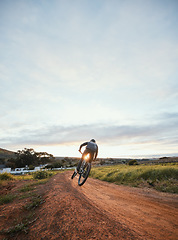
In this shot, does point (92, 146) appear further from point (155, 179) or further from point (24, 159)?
point (24, 159)

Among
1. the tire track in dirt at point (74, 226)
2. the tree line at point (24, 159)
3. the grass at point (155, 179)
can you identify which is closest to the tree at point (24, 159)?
the tree line at point (24, 159)

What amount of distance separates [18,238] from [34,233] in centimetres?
51

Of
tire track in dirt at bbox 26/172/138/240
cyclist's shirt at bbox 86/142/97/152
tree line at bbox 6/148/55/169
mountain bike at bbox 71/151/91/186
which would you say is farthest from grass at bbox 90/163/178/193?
tree line at bbox 6/148/55/169

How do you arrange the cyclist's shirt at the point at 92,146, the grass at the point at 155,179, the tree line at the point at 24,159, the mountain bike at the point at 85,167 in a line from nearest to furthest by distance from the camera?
the cyclist's shirt at the point at 92,146 → the mountain bike at the point at 85,167 → the grass at the point at 155,179 → the tree line at the point at 24,159

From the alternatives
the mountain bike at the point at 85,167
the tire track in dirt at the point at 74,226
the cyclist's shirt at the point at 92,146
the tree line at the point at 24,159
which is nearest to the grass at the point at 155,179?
the mountain bike at the point at 85,167

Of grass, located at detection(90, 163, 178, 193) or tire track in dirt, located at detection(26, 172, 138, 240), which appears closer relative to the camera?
tire track in dirt, located at detection(26, 172, 138, 240)

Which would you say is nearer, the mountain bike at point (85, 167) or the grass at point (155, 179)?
the mountain bike at point (85, 167)

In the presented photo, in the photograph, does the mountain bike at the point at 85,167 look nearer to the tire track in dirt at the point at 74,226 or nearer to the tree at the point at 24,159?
the tire track in dirt at the point at 74,226

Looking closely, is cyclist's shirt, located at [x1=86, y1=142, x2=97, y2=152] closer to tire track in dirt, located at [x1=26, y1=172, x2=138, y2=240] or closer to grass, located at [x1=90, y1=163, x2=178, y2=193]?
tire track in dirt, located at [x1=26, y1=172, x2=138, y2=240]

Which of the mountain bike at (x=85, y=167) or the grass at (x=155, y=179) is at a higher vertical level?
the mountain bike at (x=85, y=167)

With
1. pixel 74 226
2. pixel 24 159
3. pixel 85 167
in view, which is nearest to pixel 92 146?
pixel 85 167

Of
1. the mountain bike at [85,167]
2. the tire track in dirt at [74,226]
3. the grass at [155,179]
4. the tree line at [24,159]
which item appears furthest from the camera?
the tree line at [24,159]

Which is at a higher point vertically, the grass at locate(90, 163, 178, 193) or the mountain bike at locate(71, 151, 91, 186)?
the mountain bike at locate(71, 151, 91, 186)

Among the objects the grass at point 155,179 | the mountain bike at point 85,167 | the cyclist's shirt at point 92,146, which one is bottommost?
the grass at point 155,179
